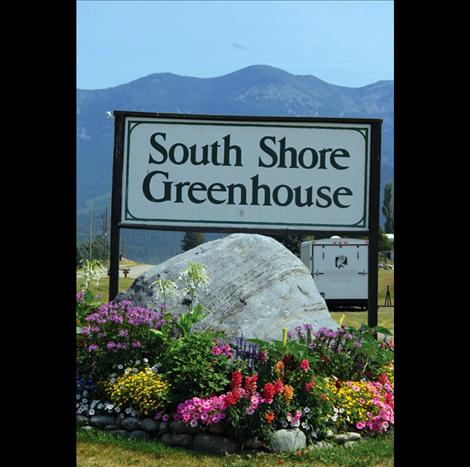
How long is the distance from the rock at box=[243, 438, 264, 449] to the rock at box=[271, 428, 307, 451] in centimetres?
12

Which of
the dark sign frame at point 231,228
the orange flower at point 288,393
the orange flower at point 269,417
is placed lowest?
the orange flower at point 269,417

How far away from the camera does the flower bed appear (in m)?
6.25

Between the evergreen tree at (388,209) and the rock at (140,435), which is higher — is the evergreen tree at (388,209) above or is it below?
above

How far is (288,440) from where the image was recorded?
625cm

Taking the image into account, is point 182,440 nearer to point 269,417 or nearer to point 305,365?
point 269,417

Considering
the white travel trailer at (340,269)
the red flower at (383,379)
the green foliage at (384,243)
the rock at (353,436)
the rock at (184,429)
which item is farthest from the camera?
the green foliage at (384,243)

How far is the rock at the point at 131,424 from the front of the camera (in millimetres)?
6648

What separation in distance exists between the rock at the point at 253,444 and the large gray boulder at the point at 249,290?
5.88 feet

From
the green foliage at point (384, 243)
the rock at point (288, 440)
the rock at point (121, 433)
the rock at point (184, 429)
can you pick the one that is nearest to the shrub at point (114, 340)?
the rock at point (121, 433)

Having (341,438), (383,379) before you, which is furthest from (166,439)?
(383,379)

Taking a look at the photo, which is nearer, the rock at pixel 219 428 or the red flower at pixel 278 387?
the rock at pixel 219 428

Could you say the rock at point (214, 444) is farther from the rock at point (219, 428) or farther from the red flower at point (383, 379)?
the red flower at point (383, 379)

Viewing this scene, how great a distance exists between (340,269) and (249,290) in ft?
48.6

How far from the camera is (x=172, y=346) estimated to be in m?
6.99
